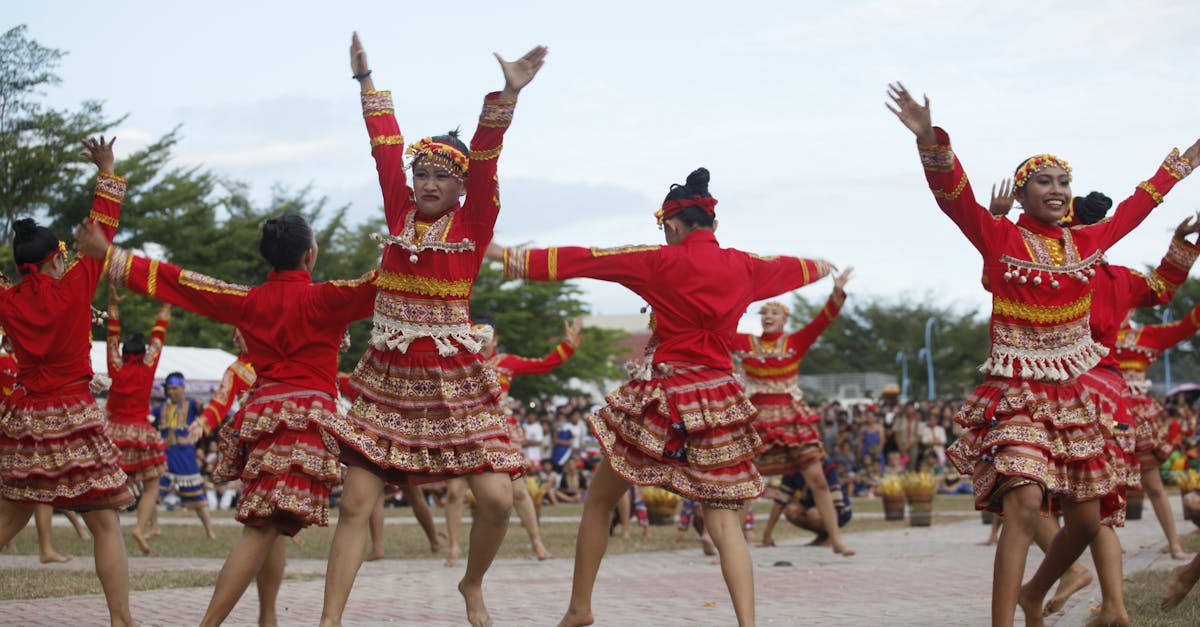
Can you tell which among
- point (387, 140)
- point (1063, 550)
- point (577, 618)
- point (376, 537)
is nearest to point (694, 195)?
point (387, 140)

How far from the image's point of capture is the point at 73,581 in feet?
A: 29.9

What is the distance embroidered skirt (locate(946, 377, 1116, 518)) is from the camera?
5984 mm

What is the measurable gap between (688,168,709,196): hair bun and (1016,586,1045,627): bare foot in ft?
8.02

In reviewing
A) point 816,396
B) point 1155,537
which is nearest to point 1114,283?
point 1155,537

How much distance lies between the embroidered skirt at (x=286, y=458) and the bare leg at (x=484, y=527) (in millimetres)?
650

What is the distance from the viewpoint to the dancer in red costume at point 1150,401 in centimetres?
1059

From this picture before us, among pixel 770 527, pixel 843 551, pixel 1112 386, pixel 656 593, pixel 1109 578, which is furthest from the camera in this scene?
pixel 770 527

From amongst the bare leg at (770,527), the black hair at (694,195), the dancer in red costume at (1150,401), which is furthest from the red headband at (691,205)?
the bare leg at (770,527)

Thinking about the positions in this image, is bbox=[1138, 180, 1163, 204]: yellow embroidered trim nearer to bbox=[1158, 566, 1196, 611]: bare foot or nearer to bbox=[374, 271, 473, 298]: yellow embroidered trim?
bbox=[1158, 566, 1196, 611]: bare foot

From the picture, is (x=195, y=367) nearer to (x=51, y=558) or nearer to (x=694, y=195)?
(x=51, y=558)

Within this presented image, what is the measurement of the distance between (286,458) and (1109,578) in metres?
3.88

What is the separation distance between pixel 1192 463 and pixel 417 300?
1986 cm

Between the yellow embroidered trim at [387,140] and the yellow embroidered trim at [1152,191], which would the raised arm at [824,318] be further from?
the yellow embroidered trim at [387,140]

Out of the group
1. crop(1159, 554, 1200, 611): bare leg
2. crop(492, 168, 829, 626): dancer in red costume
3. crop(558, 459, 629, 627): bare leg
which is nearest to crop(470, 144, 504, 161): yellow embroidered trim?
crop(492, 168, 829, 626): dancer in red costume
